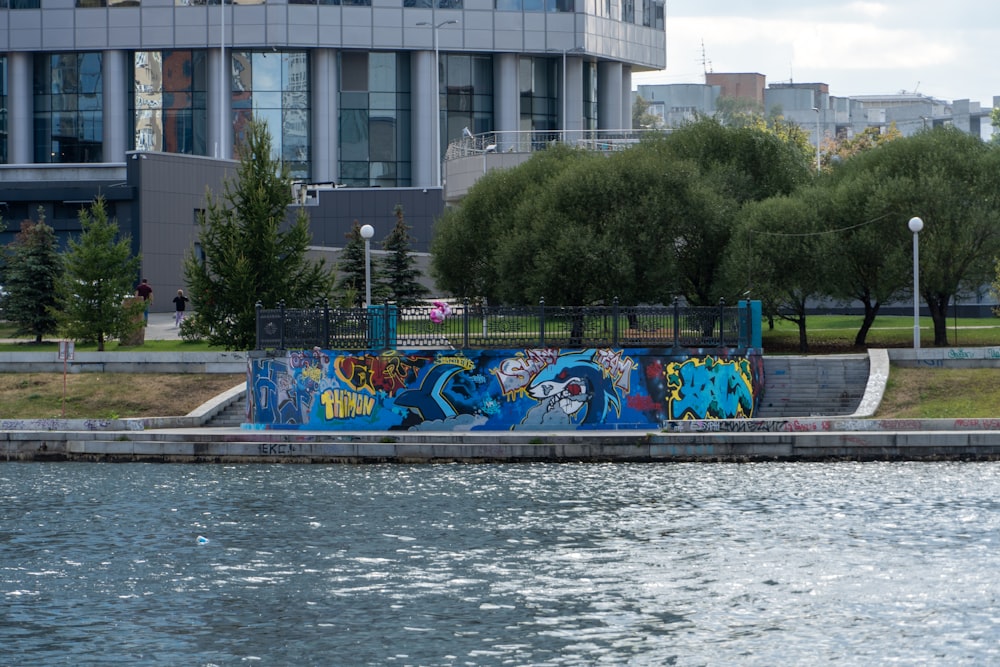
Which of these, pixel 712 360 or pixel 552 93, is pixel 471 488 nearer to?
pixel 712 360

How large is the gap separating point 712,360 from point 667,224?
11.0m

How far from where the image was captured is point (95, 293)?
50594 mm

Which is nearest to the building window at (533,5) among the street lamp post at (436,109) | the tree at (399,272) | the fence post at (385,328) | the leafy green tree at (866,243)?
the street lamp post at (436,109)

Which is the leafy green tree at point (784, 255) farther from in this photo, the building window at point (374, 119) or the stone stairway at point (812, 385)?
the building window at point (374, 119)

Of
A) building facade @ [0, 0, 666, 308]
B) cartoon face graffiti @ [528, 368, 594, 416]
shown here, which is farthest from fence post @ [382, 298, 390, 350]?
building facade @ [0, 0, 666, 308]

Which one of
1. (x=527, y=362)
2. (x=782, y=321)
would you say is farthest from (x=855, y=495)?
(x=782, y=321)

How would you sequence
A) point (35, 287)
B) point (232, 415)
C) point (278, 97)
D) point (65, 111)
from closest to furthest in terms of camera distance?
point (232, 415)
point (35, 287)
point (278, 97)
point (65, 111)

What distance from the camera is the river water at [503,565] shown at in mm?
19938

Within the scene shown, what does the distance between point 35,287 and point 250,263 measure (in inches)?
450

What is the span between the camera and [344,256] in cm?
6222

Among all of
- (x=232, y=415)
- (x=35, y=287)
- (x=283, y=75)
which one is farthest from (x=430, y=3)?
(x=232, y=415)

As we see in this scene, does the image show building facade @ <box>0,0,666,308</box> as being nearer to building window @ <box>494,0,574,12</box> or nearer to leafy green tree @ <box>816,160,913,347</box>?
building window @ <box>494,0,574,12</box>

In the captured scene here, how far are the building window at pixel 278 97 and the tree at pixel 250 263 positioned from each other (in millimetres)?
49714

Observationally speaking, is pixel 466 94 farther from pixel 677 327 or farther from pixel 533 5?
pixel 677 327
